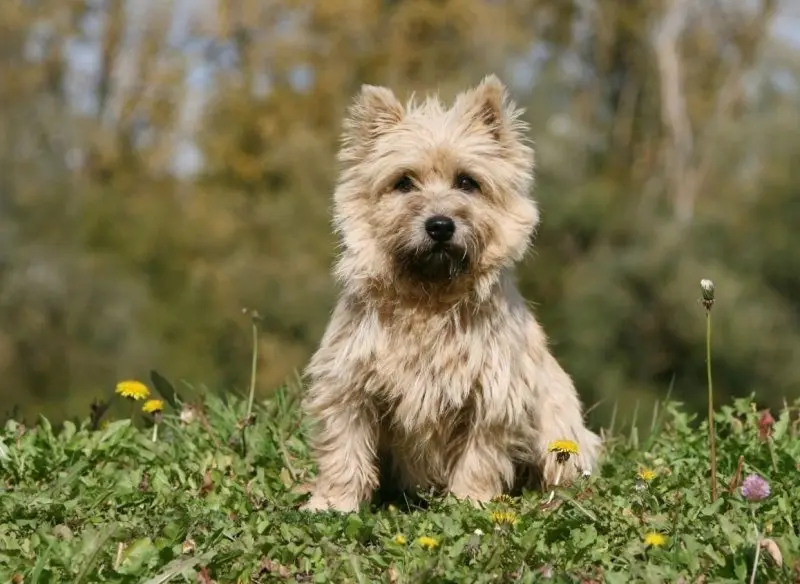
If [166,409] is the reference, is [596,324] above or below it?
below

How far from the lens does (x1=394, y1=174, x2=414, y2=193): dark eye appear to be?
5.41 meters

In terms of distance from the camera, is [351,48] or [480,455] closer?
[480,455]

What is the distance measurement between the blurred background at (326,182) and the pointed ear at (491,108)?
36.2ft

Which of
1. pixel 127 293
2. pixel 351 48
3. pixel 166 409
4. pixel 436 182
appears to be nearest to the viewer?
pixel 436 182

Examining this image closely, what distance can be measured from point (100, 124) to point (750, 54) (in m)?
17.2

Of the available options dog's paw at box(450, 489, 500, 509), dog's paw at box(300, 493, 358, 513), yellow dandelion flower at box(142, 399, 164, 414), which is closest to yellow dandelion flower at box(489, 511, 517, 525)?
dog's paw at box(450, 489, 500, 509)

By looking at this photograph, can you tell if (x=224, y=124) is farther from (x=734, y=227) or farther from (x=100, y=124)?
(x=734, y=227)

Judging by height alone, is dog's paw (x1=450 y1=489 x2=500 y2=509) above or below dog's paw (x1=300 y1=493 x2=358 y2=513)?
above

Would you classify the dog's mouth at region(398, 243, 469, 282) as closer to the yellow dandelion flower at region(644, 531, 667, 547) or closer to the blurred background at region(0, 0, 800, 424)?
the yellow dandelion flower at region(644, 531, 667, 547)

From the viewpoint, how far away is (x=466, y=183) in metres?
5.44

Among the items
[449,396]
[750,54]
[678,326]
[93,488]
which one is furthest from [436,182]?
[750,54]

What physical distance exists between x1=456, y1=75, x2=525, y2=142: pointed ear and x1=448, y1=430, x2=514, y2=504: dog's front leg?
5.01 ft

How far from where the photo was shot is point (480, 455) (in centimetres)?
505

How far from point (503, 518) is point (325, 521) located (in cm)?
70
